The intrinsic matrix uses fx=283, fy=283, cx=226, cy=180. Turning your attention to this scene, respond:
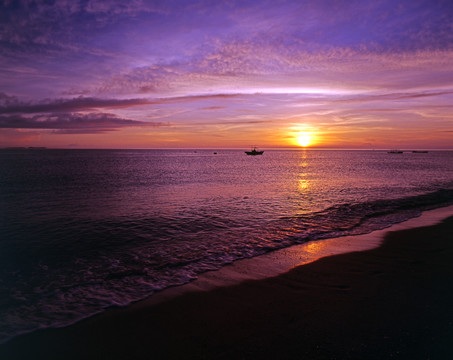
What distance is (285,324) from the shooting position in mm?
6176

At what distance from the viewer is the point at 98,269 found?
10320 mm

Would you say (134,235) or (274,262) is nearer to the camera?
(274,262)

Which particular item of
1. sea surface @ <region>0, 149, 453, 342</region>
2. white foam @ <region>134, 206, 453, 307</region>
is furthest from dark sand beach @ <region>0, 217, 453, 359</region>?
sea surface @ <region>0, 149, 453, 342</region>

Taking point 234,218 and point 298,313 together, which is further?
point 234,218

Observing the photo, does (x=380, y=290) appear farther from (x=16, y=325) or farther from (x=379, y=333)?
(x=16, y=325)

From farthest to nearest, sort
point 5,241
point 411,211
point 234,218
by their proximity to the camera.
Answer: point 411,211 < point 234,218 < point 5,241

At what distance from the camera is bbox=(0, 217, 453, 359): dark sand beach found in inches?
210

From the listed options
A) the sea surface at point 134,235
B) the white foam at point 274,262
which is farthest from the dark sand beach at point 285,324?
the sea surface at point 134,235

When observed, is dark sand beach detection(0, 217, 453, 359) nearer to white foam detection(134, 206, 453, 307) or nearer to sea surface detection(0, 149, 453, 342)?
white foam detection(134, 206, 453, 307)

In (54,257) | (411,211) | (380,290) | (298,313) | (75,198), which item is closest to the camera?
(298,313)

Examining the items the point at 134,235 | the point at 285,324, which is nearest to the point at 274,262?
the point at 285,324

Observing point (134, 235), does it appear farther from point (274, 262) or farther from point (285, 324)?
point (285, 324)

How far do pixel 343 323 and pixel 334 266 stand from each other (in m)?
3.79

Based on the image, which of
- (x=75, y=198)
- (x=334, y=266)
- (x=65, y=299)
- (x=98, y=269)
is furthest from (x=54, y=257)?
(x=75, y=198)
